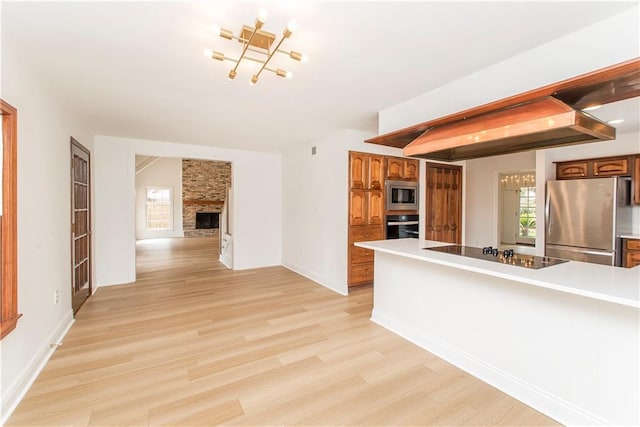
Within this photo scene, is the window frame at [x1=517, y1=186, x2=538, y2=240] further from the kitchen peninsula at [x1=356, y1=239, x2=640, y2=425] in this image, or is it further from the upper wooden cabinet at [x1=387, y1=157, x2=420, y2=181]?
the kitchen peninsula at [x1=356, y1=239, x2=640, y2=425]

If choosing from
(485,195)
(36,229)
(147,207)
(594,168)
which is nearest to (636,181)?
(594,168)

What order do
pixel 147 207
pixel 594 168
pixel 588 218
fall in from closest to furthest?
pixel 588 218
pixel 594 168
pixel 147 207

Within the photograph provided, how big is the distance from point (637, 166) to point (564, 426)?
4015mm

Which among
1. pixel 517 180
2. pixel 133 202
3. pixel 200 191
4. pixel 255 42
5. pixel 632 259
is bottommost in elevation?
pixel 632 259

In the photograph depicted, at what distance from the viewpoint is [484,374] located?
2.13 meters

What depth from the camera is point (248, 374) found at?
7.22ft

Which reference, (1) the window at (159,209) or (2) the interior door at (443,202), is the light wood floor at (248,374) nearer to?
(2) the interior door at (443,202)

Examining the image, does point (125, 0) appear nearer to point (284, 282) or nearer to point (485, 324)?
point (485, 324)

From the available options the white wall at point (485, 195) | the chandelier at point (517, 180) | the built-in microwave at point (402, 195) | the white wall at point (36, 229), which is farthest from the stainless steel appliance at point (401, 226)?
the chandelier at point (517, 180)

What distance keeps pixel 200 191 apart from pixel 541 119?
1174cm

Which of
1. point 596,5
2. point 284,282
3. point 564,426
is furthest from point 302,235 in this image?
point 596,5

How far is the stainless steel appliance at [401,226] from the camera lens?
4633 millimetres

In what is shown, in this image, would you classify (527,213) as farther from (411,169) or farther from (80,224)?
(80,224)

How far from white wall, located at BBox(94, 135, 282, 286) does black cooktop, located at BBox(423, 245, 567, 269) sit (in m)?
3.96
